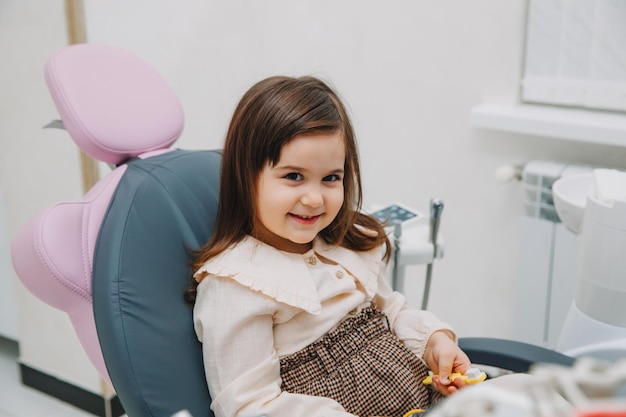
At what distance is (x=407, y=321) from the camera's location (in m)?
1.24

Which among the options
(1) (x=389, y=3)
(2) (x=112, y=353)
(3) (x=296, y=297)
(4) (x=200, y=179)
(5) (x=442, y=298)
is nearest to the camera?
(2) (x=112, y=353)

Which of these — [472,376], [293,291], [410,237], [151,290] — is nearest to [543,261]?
[410,237]

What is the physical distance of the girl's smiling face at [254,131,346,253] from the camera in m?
1.05

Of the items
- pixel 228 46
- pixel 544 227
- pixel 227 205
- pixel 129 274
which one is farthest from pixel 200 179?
pixel 228 46

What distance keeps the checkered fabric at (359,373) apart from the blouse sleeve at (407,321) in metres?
0.05

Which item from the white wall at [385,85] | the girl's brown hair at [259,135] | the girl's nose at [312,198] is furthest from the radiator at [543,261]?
the girl's nose at [312,198]

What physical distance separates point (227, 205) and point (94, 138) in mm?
229

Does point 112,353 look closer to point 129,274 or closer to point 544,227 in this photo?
point 129,274

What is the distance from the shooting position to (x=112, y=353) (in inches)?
38.3

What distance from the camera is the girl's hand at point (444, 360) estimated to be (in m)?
1.11

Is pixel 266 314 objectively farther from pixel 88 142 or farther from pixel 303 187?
pixel 88 142

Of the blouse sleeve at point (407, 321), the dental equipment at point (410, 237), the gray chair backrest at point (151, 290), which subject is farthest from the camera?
the dental equipment at point (410, 237)

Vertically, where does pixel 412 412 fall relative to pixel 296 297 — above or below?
below

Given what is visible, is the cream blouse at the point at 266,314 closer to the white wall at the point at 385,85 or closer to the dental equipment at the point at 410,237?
the dental equipment at the point at 410,237
